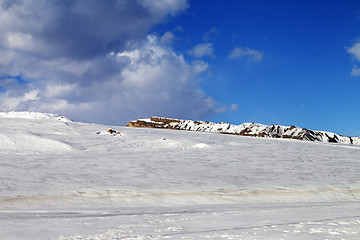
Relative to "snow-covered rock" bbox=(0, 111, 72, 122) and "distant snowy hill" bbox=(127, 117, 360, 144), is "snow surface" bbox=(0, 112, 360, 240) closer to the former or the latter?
"snow-covered rock" bbox=(0, 111, 72, 122)

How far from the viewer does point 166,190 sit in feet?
22.0

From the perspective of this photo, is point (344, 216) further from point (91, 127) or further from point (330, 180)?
point (91, 127)

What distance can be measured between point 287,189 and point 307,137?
1460 centimetres

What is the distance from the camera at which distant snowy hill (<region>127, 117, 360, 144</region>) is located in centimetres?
2097

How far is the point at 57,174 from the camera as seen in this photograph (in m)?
7.45

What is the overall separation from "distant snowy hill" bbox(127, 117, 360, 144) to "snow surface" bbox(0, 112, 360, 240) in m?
9.19

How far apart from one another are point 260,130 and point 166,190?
16.5m

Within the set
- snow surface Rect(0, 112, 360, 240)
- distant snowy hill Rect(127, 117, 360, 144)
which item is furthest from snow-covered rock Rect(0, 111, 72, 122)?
distant snowy hill Rect(127, 117, 360, 144)

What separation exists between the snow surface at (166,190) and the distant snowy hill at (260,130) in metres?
9.19

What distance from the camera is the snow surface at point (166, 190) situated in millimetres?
3699

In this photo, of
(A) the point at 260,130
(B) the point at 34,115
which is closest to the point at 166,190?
(B) the point at 34,115

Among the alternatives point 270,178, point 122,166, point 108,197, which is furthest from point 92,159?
point 270,178

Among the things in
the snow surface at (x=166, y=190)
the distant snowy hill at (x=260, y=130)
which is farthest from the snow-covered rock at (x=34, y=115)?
the distant snowy hill at (x=260, y=130)

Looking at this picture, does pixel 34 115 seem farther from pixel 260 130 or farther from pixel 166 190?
pixel 166 190
